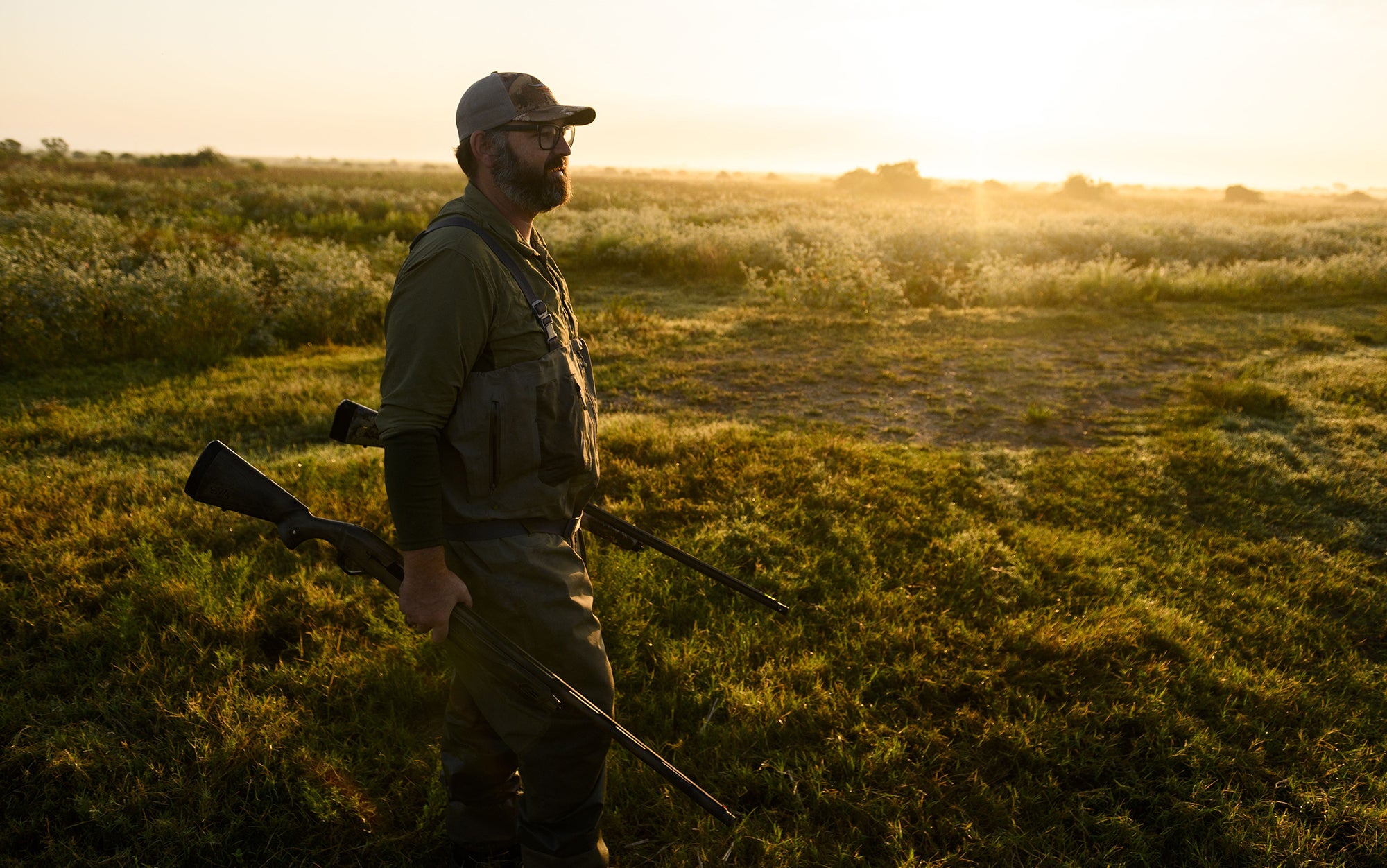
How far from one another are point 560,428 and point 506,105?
3.44 ft

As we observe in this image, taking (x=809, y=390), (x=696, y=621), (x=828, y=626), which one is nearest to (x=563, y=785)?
(x=696, y=621)

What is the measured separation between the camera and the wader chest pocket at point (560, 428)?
87.7 inches

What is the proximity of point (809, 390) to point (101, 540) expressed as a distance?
656 cm

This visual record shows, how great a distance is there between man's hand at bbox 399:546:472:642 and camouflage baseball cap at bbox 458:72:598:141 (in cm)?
137

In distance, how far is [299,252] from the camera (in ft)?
40.3

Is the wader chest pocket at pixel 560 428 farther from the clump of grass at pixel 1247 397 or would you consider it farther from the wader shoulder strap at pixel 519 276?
the clump of grass at pixel 1247 397

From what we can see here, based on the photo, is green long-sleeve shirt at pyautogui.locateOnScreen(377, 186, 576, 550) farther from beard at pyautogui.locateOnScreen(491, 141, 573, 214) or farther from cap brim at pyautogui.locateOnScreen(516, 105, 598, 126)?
cap brim at pyautogui.locateOnScreen(516, 105, 598, 126)

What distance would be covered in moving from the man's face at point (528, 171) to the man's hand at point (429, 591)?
3.77 ft

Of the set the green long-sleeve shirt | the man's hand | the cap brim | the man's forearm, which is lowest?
the man's hand

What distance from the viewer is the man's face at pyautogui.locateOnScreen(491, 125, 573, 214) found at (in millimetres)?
2268

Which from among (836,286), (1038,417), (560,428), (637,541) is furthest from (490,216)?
(836,286)

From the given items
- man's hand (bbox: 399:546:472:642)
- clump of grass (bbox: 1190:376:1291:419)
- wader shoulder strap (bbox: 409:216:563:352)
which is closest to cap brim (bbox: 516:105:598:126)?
wader shoulder strap (bbox: 409:216:563:352)

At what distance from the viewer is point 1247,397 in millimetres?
7680

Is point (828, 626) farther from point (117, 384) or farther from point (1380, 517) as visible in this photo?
point (117, 384)
